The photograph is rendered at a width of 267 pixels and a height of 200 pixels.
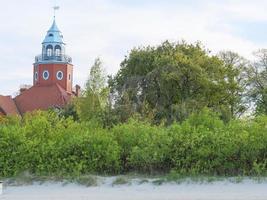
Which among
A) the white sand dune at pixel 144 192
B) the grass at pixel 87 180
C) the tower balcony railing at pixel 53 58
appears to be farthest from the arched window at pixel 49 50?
the white sand dune at pixel 144 192

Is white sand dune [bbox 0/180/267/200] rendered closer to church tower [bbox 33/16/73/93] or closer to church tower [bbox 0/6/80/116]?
church tower [bbox 0/6/80/116]

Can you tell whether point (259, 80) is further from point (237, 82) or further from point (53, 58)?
point (53, 58)

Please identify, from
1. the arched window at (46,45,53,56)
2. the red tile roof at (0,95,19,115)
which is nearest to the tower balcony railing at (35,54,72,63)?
the arched window at (46,45,53,56)

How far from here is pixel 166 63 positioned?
43.1 m

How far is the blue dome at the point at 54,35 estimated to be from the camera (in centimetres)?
9306

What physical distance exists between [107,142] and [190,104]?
2553 cm

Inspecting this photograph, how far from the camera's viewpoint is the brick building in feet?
272

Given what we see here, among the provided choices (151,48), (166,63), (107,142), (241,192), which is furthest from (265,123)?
(151,48)

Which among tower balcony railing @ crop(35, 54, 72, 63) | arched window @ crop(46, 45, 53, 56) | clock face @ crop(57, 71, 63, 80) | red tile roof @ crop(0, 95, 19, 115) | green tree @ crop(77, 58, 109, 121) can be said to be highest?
arched window @ crop(46, 45, 53, 56)

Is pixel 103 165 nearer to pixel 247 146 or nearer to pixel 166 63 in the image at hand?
pixel 247 146

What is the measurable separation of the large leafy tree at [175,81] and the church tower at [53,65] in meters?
44.1

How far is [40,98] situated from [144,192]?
71.7 m

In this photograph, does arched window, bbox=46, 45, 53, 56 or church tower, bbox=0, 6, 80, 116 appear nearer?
church tower, bbox=0, 6, 80, 116

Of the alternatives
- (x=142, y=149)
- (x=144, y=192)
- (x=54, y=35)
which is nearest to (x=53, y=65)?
(x=54, y=35)
